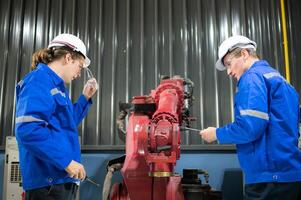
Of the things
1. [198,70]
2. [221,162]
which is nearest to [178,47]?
[198,70]

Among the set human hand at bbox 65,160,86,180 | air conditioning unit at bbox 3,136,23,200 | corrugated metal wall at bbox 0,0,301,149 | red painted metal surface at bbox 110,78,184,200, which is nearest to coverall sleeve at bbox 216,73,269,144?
red painted metal surface at bbox 110,78,184,200

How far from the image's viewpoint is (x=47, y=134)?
5.84ft

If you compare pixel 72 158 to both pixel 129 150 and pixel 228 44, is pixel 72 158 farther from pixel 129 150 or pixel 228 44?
pixel 228 44

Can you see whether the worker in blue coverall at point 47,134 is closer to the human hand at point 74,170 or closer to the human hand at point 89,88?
the human hand at point 74,170

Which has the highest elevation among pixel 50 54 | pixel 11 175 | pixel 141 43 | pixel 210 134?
pixel 141 43

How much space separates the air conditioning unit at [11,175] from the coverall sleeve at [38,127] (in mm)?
2063

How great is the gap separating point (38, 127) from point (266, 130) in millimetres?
1427

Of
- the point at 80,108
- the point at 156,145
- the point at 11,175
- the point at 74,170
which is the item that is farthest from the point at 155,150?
the point at 11,175

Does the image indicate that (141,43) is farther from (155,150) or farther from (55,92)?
(155,150)

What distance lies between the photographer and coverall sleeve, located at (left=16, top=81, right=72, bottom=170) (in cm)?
174

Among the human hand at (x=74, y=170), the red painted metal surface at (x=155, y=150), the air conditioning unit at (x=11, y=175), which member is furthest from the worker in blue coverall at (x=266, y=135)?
the air conditioning unit at (x=11, y=175)

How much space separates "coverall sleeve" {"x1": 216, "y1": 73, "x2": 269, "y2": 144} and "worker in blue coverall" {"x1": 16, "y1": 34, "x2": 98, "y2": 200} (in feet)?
3.27

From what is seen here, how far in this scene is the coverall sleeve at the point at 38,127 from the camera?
5.70 feet

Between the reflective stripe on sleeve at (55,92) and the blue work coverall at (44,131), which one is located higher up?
the reflective stripe on sleeve at (55,92)
